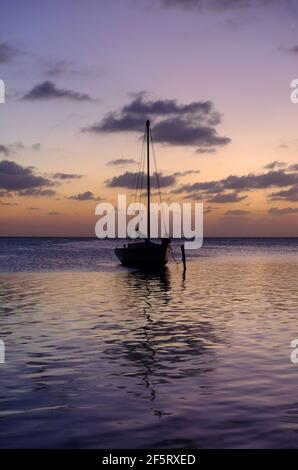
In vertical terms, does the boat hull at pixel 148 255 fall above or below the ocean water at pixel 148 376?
above

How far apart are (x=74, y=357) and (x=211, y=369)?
4.55 metres

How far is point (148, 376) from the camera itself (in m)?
15.7

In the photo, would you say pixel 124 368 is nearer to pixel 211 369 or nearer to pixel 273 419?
pixel 211 369

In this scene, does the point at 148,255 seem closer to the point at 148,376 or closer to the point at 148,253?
the point at 148,253

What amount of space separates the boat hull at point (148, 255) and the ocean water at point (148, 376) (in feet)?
111

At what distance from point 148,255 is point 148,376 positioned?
5190 centimetres

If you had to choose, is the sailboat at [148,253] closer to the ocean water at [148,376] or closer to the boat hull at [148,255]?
the boat hull at [148,255]

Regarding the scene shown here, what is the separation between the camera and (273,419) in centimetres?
1177

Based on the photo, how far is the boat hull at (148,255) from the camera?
66.8 m

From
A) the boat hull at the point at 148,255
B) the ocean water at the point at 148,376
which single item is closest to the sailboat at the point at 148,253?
the boat hull at the point at 148,255

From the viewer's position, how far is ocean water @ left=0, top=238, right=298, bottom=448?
11.0 meters
